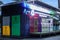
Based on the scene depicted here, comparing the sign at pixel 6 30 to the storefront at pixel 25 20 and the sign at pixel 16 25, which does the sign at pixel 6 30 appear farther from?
the sign at pixel 16 25

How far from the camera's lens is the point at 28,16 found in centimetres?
1716

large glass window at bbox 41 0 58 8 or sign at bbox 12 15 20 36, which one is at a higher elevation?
large glass window at bbox 41 0 58 8

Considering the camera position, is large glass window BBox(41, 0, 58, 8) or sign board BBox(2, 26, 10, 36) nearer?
sign board BBox(2, 26, 10, 36)

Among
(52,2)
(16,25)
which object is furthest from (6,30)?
(52,2)

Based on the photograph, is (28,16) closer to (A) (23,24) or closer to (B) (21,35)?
(A) (23,24)

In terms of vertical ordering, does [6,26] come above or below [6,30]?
above

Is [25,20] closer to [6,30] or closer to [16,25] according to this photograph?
[16,25]

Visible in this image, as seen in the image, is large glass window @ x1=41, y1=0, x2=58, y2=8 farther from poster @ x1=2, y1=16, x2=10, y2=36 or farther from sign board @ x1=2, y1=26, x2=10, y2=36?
sign board @ x1=2, y1=26, x2=10, y2=36

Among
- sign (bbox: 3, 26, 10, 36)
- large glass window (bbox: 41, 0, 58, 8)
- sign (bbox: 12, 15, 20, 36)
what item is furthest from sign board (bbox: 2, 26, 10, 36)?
large glass window (bbox: 41, 0, 58, 8)

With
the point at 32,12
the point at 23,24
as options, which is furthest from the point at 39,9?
the point at 23,24

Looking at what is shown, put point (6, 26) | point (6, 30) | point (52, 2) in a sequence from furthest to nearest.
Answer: point (52, 2) < point (6, 30) < point (6, 26)

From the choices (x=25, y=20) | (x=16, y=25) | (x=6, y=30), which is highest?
(x=25, y=20)

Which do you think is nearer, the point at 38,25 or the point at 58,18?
the point at 38,25

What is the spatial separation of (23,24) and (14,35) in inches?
64.9
